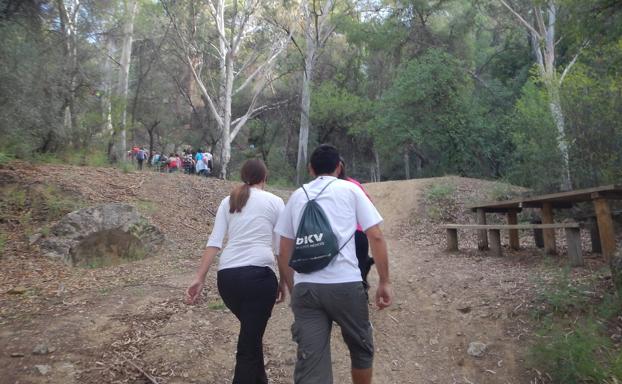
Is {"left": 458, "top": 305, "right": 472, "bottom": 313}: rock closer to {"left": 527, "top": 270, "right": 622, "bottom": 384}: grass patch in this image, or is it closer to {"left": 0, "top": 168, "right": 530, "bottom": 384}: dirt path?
{"left": 0, "top": 168, "right": 530, "bottom": 384}: dirt path

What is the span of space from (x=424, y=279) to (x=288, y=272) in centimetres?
445

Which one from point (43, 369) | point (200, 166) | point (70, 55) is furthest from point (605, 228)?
point (200, 166)

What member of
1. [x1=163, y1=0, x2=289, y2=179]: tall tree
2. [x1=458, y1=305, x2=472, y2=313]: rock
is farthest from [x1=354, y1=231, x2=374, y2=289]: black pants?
[x1=163, y1=0, x2=289, y2=179]: tall tree

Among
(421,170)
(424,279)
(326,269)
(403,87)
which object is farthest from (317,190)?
(421,170)

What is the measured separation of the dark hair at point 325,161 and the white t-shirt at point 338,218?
0.07 m

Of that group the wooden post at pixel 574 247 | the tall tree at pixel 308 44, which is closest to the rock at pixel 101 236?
the wooden post at pixel 574 247

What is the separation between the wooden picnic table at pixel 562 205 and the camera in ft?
24.4

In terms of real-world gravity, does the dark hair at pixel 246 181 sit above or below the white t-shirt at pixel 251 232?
above

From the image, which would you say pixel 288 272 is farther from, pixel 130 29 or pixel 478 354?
pixel 130 29

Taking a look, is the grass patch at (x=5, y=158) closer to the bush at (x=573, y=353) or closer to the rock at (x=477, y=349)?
the rock at (x=477, y=349)

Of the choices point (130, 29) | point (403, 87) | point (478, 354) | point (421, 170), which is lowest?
point (478, 354)

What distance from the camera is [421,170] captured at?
92.6ft

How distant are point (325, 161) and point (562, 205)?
7589 millimetres

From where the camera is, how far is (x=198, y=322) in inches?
233
